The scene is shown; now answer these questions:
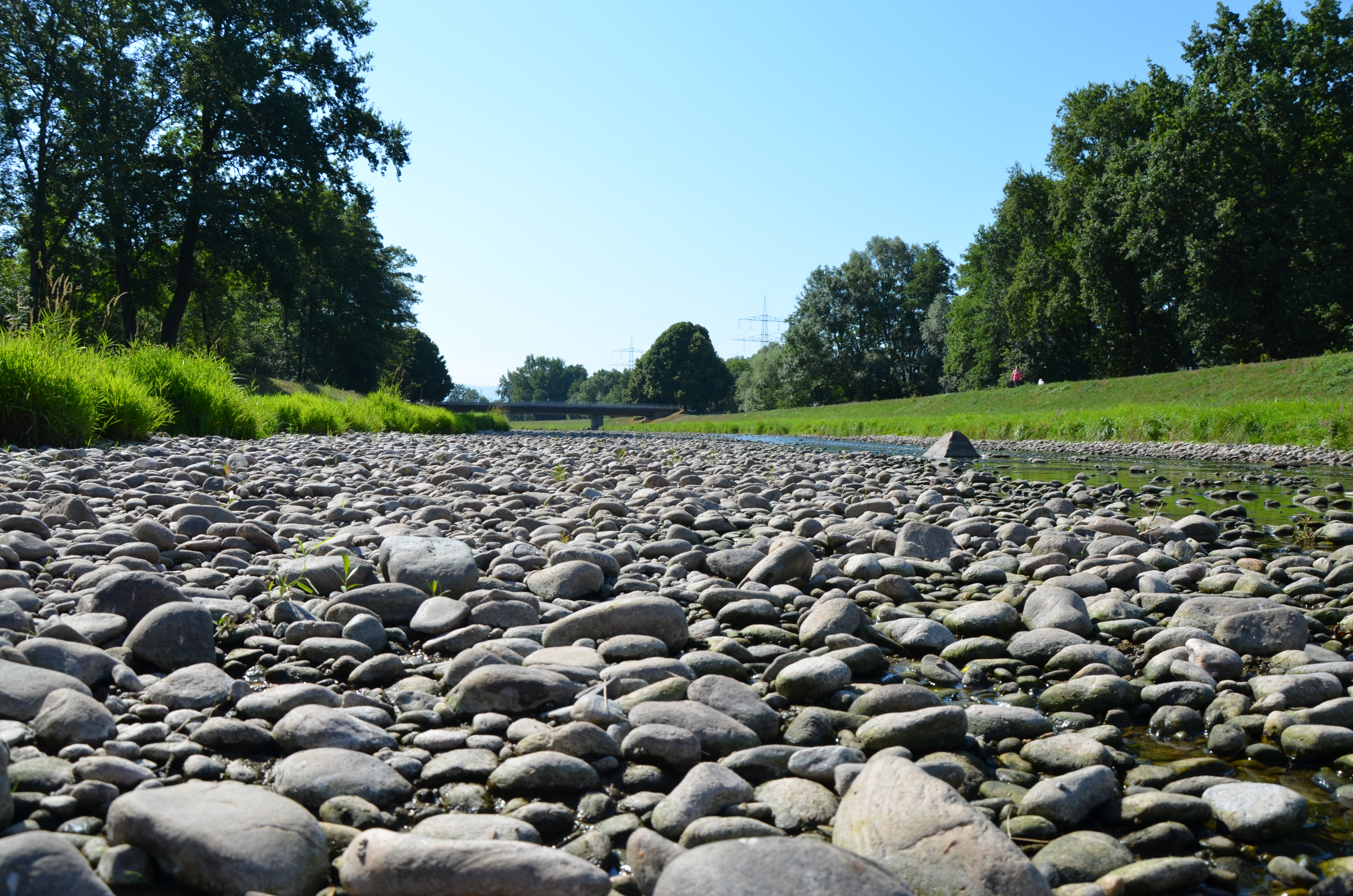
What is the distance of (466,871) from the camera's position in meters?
1.26

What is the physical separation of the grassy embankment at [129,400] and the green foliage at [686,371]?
7043cm

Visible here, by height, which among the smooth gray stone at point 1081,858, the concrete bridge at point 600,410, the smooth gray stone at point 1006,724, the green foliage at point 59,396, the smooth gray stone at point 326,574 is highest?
the concrete bridge at point 600,410

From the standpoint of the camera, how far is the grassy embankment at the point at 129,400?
22.5 feet

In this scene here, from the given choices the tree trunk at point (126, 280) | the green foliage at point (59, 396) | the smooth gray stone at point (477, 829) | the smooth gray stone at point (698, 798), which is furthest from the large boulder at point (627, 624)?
the tree trunk at point (126, 280)

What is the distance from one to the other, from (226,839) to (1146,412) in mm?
19379

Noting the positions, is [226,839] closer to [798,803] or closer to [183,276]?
[798,803]

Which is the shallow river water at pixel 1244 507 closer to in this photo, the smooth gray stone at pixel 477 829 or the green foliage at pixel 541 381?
the smooth gray stone at pixel 477 829

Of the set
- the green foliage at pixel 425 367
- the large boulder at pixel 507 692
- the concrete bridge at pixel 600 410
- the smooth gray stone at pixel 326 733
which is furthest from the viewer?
the concrete bridge at pixel 600 410

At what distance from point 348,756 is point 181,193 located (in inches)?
1122

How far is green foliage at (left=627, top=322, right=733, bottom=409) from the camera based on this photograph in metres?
86.2

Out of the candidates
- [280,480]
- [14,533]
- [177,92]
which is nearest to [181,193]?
[177,92]

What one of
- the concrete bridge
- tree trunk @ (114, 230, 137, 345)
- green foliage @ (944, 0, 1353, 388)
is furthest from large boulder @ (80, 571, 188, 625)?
the concrete bridge

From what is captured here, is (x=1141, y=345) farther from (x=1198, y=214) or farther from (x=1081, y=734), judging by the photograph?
(x=1081, y=734)

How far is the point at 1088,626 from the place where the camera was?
2.78 metres
